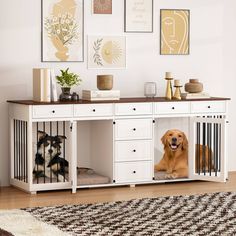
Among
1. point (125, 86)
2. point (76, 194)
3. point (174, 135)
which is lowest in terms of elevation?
point (76, 194)

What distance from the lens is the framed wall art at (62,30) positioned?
713 cm

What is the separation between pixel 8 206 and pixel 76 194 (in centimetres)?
77

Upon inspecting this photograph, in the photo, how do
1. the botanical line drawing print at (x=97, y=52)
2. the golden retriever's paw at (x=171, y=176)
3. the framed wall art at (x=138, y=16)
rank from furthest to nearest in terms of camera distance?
the framed wall art at (x=138, y=16) < the botanical line drawing print at (x=97, y=52) < the golden retriever's paw at (x=171, y=176)

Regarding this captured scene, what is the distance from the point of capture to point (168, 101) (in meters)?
7.07

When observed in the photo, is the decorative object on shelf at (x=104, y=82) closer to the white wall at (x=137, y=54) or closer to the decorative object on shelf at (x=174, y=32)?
the white wall at (x=137, y=54)

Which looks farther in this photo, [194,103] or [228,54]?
[228,54]

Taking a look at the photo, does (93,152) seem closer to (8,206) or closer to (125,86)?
(125,86)

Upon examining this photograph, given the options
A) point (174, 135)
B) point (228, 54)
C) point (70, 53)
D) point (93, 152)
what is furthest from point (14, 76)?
point (228, 54)

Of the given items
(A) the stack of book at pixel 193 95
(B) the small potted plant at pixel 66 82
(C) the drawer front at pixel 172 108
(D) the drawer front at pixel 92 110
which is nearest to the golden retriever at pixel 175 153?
(C) the drawer front at pixel 172 108

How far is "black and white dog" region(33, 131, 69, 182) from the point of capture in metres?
6.79

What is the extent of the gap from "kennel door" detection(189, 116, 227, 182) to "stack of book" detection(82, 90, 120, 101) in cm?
77

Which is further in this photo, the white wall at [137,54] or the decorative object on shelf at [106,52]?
the decorative object on shelf at [106,52]

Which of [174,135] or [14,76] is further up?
[14,76]

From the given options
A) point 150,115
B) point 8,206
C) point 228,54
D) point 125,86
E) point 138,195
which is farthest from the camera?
point 228,54
